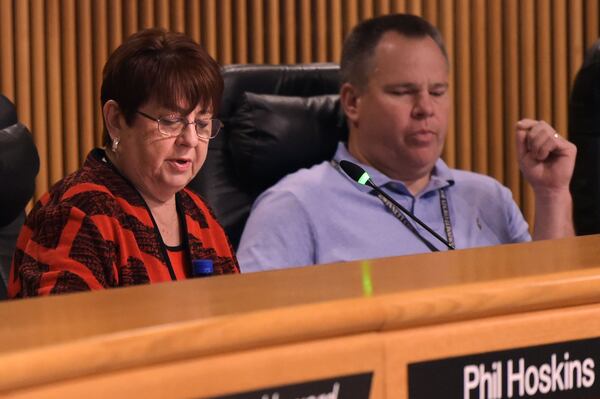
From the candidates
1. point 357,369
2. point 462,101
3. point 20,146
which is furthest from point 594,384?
point 462,101

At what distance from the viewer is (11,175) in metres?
2.25

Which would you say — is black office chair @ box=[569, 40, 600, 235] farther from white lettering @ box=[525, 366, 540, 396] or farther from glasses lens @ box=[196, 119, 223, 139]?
white lettering @ box=[525, 366, 540, 396]

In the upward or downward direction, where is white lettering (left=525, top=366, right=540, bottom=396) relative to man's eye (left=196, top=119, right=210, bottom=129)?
downward

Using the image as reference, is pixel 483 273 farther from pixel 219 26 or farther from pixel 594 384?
pixel 219 26

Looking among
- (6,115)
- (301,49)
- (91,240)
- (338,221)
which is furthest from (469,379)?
(301,49)

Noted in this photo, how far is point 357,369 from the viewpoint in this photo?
95 centimetres

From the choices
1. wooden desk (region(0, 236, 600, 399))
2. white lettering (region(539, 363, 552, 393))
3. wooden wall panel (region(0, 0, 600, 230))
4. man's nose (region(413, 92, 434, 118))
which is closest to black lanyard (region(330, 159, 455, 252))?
man's nose (region(413, 92, 434, 118))

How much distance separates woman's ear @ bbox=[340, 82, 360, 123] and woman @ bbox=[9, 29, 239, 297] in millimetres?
978

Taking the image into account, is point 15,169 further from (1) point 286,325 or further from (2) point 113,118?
(1) point 286,325

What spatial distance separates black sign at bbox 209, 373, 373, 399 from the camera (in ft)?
2.92

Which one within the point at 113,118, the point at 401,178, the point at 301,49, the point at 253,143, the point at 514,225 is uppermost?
the point at 301,49

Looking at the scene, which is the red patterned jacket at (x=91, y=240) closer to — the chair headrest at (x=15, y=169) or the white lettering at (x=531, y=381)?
the chair headrest at (x=15, y=169)

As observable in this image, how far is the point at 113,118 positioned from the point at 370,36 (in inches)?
44.7

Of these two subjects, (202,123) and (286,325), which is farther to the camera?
(202,123)
